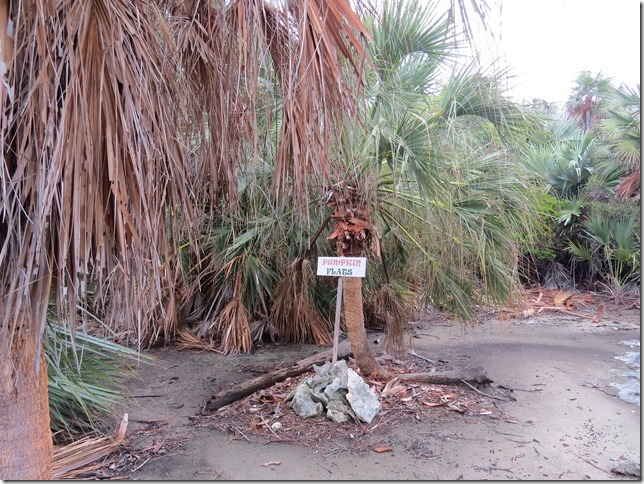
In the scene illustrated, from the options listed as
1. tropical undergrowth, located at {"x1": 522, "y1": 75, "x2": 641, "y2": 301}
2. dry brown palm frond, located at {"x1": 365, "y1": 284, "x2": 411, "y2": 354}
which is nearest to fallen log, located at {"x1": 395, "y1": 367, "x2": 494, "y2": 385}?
dry brown palm frond, located at {"x1": 365, "y1": 284, "x2": 411, "y2": 354}

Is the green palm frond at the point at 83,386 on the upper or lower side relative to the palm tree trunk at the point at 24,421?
lower

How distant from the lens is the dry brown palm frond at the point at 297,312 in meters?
5.68

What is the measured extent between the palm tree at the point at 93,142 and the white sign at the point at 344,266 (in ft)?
8.34

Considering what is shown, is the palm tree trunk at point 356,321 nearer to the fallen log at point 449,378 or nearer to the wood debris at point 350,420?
the wood debris at point 350,420

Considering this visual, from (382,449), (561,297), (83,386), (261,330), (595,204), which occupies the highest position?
(595,204)

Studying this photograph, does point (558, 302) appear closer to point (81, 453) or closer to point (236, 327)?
point (236, 327)

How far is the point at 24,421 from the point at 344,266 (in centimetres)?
290

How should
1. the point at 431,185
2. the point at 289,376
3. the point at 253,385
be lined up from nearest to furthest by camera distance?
the point at 431,185
the point at 253,385
the point at 289,376

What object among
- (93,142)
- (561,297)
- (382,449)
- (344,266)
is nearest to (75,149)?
(93,142)

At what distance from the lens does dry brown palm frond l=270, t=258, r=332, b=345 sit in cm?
568

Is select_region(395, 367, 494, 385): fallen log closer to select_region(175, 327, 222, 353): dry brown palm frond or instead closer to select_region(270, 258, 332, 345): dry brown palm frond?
select_region(270, 258, 332, 345): dry brown palm frond

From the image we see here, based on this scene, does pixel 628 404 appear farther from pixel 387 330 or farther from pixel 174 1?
pixel 174 1

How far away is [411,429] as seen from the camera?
155 inches

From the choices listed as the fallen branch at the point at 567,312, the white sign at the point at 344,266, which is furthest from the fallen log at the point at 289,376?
the fallen branch at the point at 567,312
